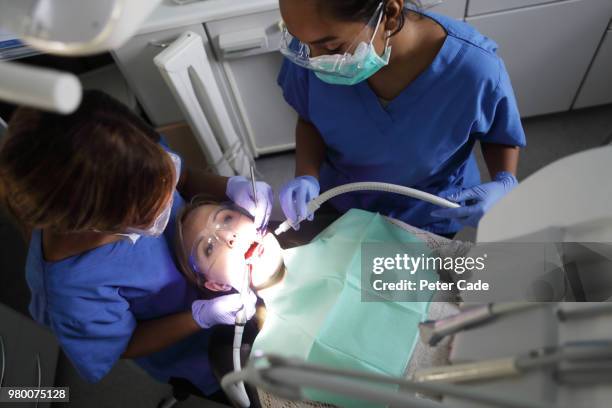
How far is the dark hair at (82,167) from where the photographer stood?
0.73m

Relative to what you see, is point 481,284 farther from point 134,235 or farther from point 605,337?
point 134,235

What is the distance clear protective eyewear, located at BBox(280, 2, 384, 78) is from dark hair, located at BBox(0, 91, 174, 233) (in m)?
0.44

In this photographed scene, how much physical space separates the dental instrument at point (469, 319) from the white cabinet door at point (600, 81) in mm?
2016

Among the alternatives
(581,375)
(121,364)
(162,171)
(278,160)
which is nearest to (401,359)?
(581,375)

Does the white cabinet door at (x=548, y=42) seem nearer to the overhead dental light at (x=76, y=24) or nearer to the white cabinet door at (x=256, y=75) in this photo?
the white cabinet door at (x=256, y=75)

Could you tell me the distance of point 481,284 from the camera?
1.98 feet

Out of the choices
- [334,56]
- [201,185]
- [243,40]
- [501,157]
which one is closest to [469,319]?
[334,56]

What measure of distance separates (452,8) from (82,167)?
1582 mm

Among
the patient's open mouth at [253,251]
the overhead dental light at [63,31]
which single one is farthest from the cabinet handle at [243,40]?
the overhead dental light at [63,31]

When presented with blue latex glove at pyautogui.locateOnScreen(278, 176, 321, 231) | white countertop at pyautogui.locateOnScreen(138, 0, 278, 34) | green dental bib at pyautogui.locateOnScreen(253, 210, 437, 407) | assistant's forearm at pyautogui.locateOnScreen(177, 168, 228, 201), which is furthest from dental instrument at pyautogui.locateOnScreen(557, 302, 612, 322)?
white countertop at pyautogui.locateOnScreen(138, 0, 278, 34)

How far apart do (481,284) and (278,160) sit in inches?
79.3

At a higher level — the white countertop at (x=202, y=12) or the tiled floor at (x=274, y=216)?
the white countertop at (x=202, y=12)

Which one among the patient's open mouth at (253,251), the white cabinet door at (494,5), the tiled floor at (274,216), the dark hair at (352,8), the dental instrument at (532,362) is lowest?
the tiled floor at (274,216)

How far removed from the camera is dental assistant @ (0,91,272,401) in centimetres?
75
